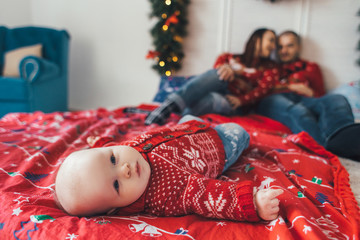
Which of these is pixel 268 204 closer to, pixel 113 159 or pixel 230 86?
pixel 113 159

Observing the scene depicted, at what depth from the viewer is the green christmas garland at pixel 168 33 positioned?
2760 millimetres

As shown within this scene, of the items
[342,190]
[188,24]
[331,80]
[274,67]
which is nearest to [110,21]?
[188,24]

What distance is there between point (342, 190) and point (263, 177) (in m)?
0.27

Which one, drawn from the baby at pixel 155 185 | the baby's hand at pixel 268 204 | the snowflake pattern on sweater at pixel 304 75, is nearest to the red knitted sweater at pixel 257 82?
the snowflake pattern on sweater at pixel 304 75

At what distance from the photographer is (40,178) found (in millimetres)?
981

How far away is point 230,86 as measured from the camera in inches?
82.1

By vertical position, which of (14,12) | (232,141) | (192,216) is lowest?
(192,216)

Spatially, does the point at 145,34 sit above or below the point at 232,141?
above

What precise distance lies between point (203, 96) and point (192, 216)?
3.77 feet

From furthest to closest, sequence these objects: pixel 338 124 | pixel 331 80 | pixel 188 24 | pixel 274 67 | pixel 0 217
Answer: pixel 188 24 < pixel 331 80 < pixel 274 67 < pixel 338 124 < pixel 0 217

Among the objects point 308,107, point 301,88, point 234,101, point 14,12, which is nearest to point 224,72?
point 234,101

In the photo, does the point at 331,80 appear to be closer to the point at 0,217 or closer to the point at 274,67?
the point at 274,67

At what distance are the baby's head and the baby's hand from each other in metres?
0.34

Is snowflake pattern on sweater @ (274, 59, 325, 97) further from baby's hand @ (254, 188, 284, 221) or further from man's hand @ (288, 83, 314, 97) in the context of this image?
baby's hand @ (254, 188, 284, 221)
